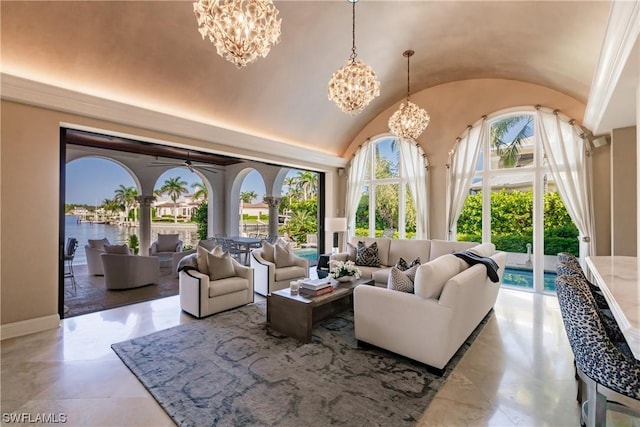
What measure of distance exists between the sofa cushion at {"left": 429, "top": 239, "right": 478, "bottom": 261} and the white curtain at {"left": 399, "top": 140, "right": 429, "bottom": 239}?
4.74 feet

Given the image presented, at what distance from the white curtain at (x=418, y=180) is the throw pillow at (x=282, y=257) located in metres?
3.23

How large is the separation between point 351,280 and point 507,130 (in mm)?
4629

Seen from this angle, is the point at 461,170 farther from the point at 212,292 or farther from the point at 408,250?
the point at 212,292

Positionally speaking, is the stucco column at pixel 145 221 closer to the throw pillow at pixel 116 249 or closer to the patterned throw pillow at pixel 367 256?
the throw pillow at pixel 116 249

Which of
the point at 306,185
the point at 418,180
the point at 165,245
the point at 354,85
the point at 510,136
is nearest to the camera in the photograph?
the point at 354,85

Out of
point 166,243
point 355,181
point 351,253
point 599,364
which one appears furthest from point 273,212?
point 599,364

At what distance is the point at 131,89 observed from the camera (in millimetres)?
4270

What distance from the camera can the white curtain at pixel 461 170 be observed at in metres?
6.04

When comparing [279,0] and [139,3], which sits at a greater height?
[279,0]

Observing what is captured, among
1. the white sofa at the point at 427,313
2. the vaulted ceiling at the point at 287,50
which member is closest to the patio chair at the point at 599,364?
the white sofa at the point at 427,313

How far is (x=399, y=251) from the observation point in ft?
18.3

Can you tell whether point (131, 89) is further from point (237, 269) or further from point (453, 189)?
point (453, 189)

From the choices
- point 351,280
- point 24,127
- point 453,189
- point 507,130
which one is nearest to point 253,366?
point 351,280

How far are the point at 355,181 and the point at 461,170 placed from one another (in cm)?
270
